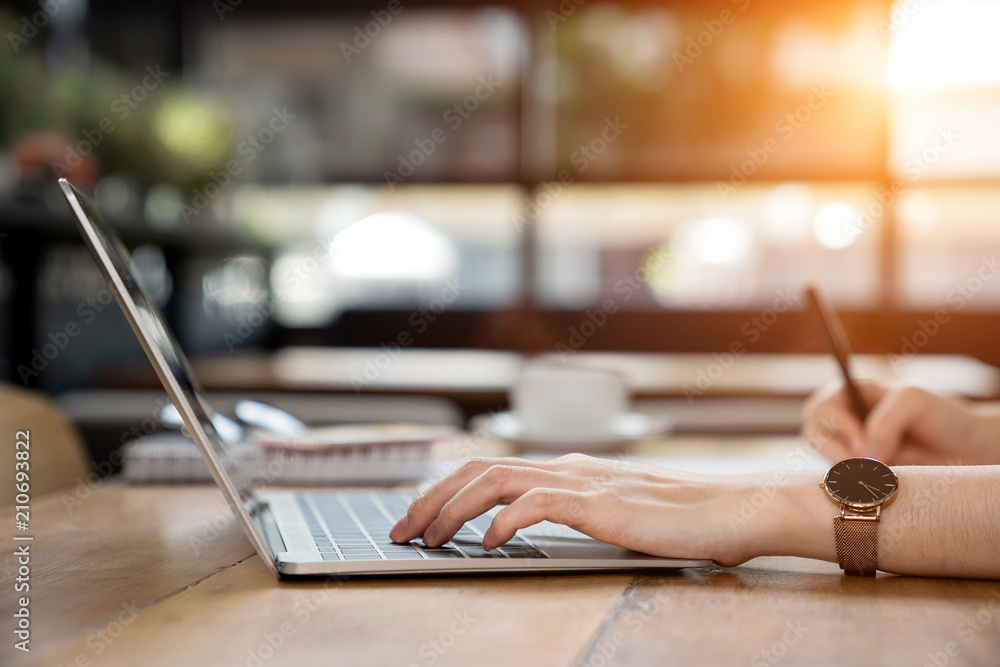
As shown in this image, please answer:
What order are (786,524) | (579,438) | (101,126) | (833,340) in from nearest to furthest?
(786,524) → (833,340) → (579,438) → (101,126)

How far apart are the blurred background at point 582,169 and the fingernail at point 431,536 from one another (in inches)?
98.9

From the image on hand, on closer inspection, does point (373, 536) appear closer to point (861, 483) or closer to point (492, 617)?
point (492, 617)

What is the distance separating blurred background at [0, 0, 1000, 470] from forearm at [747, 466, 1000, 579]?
2584mm

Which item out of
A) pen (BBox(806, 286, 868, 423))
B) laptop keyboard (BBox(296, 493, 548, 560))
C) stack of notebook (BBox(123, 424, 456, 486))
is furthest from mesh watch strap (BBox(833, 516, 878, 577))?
stack of notebook (BBox(123, 424, 456, 486))

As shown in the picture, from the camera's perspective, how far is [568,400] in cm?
118

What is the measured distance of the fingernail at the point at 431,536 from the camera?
607 millimetres

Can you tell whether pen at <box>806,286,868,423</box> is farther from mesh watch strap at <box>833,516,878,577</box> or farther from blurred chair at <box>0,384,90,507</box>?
blurred chair at <box>0,384,90,507</box>

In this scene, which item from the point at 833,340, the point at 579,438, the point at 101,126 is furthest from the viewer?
the point at 101,126

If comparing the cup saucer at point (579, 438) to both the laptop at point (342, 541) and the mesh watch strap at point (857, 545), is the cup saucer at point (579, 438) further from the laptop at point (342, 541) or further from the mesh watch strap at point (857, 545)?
the mesh watch strap at point (857, 545)

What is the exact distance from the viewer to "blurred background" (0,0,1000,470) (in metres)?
3.43

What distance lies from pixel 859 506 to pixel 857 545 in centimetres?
2

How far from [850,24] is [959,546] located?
3.42 m

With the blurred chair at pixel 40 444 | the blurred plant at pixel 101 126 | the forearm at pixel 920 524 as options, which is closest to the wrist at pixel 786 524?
the forearm at pixel 920 524

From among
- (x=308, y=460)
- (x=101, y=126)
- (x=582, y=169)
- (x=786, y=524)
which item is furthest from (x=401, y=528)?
(x=582, y=169)
